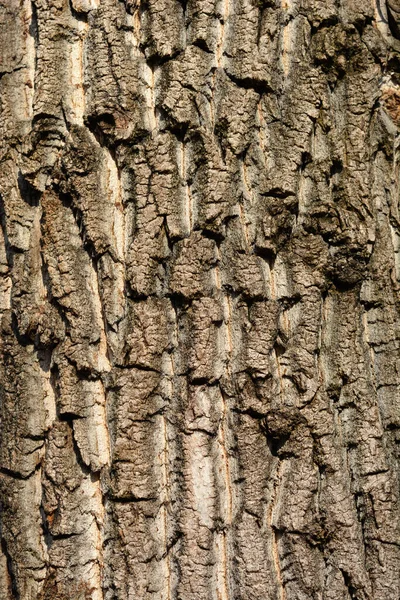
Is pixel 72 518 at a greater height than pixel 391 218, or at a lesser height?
lesser

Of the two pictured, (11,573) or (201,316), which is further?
(11,573)

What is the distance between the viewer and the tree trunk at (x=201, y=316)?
161 cm

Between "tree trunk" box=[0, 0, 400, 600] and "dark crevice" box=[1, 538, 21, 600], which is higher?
"tree trunk" box=[0, 0, 400, 600]

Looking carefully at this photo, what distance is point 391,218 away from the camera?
183cm

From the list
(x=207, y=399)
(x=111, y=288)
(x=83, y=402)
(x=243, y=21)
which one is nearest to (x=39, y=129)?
(x=111, y=288)

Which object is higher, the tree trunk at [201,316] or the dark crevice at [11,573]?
the tree trunk at [201,316]

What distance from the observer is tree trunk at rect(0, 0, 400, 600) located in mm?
1609

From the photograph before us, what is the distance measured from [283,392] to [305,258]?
0.34m

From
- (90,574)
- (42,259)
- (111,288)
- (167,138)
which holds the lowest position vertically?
(90,574)

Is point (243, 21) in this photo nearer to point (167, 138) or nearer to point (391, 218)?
point (167, 138)

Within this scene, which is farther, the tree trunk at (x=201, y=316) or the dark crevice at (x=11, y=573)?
the dark crevice at (x=11, y=573)

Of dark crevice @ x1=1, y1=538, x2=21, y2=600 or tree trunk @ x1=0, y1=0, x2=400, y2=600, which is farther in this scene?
dark crevice @ x1=1, y1=538, x2=21, y2=600

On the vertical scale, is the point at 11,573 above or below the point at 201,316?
below

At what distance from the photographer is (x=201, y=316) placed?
5.27 feet
